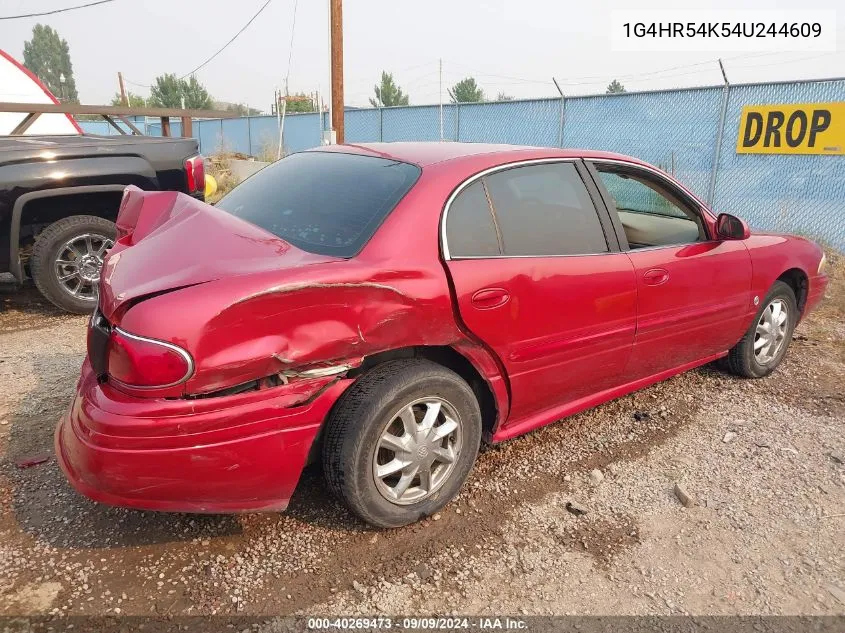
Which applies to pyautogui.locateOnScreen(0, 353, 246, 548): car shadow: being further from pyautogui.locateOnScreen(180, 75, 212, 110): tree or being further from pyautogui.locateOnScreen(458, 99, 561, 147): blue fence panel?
pyautogui.locateOnScreen(180, 75, 212, 110): tree

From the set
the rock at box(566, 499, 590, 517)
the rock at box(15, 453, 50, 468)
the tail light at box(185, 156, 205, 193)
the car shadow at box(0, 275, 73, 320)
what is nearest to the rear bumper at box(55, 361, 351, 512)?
the rock at box(15, 453, 50, 468)

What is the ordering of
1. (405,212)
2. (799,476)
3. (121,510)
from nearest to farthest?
1. (405,212)
2. (121,510)
3. (799,476)

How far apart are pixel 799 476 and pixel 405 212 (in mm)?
2415

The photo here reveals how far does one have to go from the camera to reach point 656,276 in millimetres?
3188

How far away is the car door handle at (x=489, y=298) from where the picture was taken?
251 centimetres

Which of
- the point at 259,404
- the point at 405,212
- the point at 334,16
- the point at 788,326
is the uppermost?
the point at 334,16

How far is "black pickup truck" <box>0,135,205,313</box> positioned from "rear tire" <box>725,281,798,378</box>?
4.91 metres

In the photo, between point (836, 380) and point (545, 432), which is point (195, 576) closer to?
point (545, 432)

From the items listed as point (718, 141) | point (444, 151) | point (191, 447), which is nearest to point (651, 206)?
point (444, 151)

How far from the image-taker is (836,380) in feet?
14.0

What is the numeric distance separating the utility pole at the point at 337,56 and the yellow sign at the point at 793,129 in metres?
7.52

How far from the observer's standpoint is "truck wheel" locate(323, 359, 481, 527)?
7.53ft

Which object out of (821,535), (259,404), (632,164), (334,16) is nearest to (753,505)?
(821,535)

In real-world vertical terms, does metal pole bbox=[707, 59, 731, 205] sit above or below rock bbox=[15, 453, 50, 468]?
above
